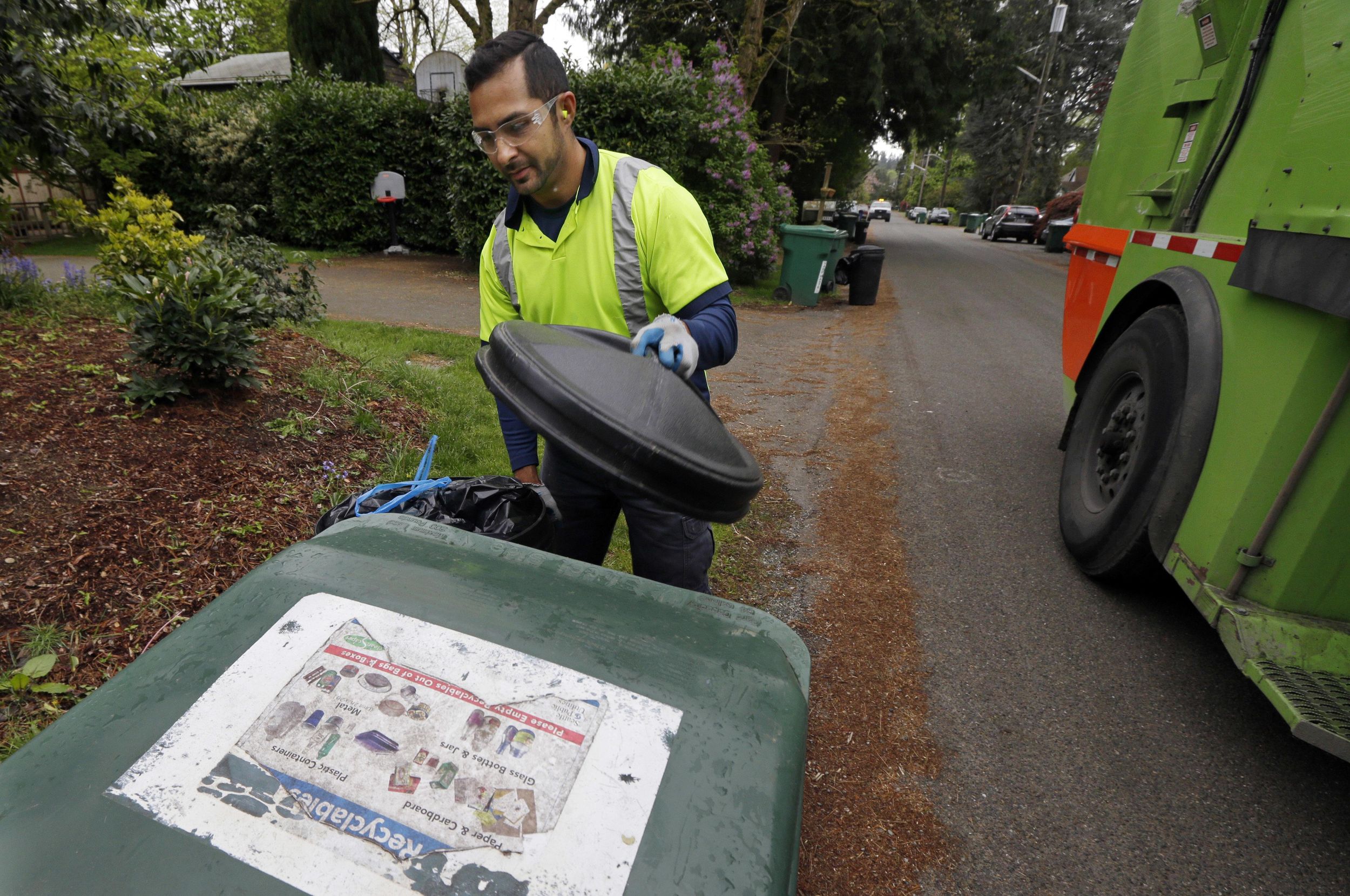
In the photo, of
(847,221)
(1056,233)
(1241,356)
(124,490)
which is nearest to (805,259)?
(1241,356)

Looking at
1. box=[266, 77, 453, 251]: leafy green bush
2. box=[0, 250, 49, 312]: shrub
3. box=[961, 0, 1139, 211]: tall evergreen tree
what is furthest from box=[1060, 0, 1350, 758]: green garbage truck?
box=[961, 0, 1139, 211]: tall evergreen tree

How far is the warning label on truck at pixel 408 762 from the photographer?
0.78m

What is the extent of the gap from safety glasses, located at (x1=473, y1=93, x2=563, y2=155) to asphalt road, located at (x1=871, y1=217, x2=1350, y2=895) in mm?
2226

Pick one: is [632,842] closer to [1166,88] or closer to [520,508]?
[520,508]

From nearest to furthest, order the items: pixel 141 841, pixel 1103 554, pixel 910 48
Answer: pixel 141 841 < pixel 1103 554 < pixel 910 48

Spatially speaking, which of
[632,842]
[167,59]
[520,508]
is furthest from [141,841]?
[167,59]

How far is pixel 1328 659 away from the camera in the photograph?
2.05 meters

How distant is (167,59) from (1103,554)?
6.94 metres

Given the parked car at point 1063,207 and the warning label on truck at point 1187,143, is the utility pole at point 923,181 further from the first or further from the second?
the warning label on truck at point 1187,143

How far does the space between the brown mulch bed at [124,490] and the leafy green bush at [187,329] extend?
4.0 inches

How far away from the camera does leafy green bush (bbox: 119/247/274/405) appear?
296 cm

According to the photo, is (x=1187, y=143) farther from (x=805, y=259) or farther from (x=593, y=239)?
(x=805, y=259)

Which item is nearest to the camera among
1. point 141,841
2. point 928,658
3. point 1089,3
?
point 141,841

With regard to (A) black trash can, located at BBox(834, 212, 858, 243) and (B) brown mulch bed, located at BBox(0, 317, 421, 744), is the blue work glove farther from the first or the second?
(A) black trash can, located at BBox(834, 212, 858, 243)
